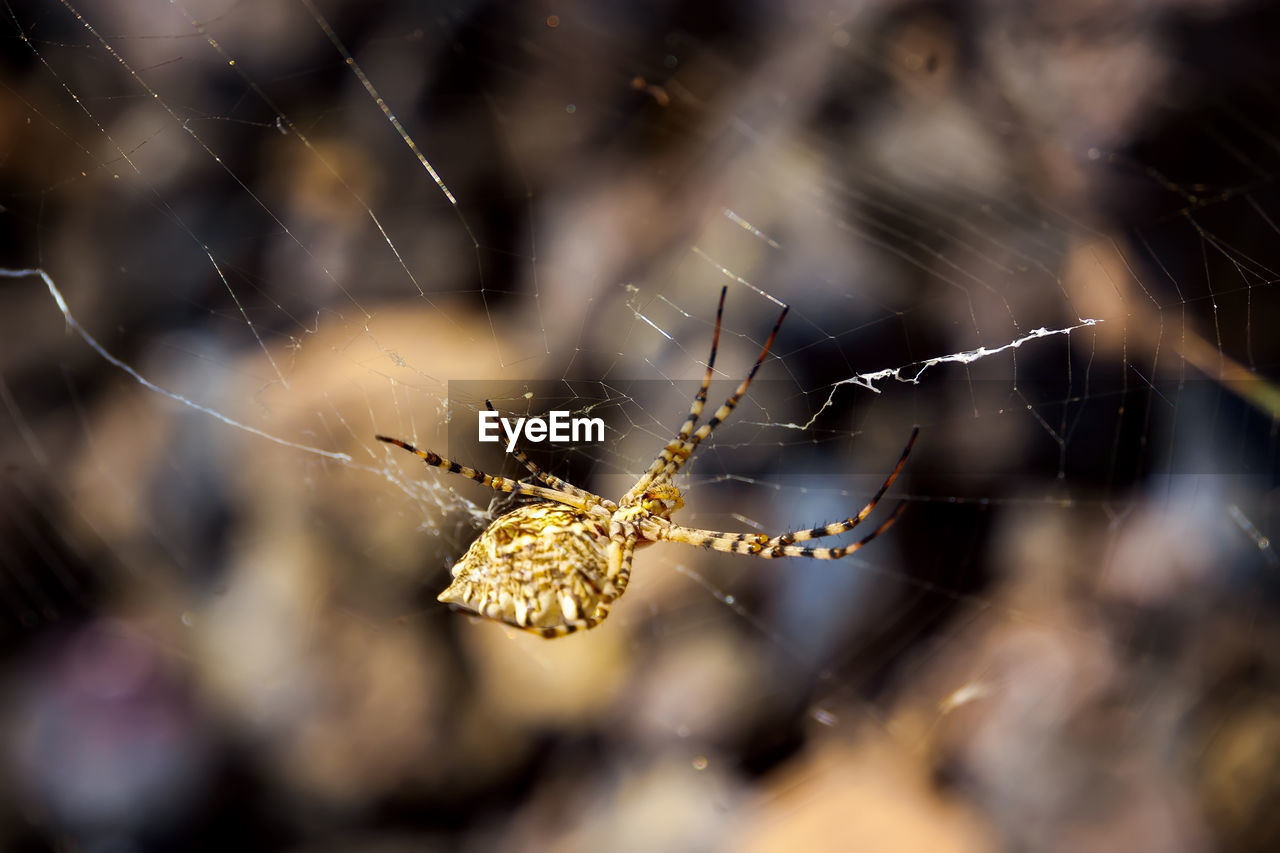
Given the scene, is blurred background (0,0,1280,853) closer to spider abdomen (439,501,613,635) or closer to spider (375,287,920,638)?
spider (375,287,920,638)

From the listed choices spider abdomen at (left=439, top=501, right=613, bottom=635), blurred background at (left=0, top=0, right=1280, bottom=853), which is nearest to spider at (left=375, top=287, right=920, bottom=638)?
spider abdomen at (left=439, top=501, right=613, bottom=635)

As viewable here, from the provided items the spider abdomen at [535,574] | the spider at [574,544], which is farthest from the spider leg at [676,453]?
the spider abdomen at [535,574]

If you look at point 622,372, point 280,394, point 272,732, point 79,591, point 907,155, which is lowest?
point 272,732

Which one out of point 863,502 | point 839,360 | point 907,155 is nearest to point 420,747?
point 863,502

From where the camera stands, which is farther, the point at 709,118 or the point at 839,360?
the point at 709,118

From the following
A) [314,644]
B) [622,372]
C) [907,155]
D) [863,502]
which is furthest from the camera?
[314,644]

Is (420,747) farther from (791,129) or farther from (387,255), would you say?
(791,129)

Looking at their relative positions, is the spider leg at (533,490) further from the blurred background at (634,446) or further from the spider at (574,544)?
the blurred background at (634,446)

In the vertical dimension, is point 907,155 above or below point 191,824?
above

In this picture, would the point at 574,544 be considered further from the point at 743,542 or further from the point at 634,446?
the point at 634,446

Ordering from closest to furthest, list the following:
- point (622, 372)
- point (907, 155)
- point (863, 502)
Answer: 1. point (622, 372)
2. point (863, 502)
3. point (907, 155)
